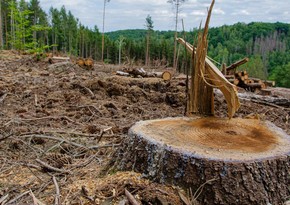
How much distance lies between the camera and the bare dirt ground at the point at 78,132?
2756mm

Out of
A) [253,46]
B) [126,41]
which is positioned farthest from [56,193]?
[253,46]

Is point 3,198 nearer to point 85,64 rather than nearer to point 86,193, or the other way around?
point 86,193

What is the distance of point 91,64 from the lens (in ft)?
48.3

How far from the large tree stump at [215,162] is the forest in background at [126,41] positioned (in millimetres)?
10065

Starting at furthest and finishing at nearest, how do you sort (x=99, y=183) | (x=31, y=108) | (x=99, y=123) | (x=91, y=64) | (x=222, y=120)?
1. (x=91, y=64)
2. (x=31, y=108)
3. (x=99, y=123)
4. (x=222, y=120)
5. (x=99, y=183)

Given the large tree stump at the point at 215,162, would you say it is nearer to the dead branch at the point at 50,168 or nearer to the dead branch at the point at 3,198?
the dead branch at the point at 50,168

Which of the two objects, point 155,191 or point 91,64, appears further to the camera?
point 91,64

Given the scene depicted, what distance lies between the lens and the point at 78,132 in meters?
5.00

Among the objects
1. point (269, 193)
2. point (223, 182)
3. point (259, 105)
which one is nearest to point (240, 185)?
point (223, 182)

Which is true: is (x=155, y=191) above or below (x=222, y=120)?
below

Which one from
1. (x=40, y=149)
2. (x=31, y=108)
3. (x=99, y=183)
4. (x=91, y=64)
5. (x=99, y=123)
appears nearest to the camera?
(x=99, y=183)

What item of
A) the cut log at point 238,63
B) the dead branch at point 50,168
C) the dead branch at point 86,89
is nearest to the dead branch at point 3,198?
the dead branch at point 50,168

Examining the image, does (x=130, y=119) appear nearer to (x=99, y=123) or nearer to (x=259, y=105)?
(x=99, y=123)

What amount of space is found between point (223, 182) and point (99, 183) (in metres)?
1.07
